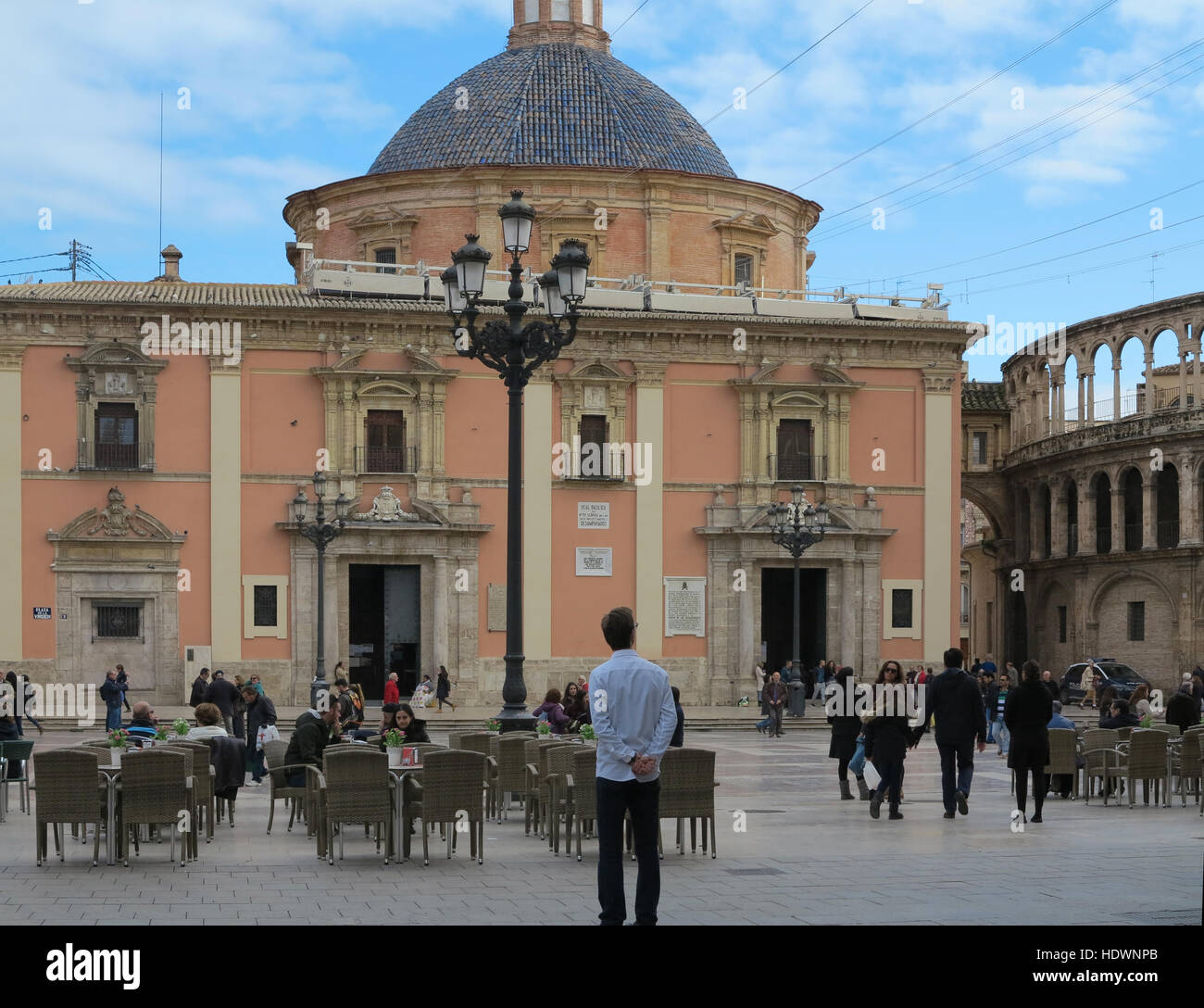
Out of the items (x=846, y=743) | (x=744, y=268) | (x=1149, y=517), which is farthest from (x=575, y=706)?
(x=1149, y=517)

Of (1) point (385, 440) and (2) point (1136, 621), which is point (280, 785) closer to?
(1) point (385, 440)

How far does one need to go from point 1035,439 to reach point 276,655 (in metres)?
28.8

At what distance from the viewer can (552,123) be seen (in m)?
43.0

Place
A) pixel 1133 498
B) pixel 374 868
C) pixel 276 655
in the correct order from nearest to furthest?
pixel 374 868 < pixel 276 655 < pixel 1133 498

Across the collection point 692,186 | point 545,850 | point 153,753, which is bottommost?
point 545,850

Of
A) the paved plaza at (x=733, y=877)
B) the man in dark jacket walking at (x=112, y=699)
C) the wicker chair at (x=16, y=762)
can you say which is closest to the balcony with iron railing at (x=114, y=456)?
the man in dark jacket walking at (x=112, y=699)

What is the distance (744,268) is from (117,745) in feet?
100

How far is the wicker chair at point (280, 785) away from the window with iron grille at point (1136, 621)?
3789 cm

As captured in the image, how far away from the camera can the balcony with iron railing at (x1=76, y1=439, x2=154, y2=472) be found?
35.6 meters

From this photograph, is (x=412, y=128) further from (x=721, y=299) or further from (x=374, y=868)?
(x=374, y=868)

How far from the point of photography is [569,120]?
141 ft

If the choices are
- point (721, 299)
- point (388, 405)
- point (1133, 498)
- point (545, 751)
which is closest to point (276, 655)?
point (388, 405)

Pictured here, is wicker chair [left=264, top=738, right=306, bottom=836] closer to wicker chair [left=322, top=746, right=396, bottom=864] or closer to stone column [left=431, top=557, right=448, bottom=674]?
wicker chair [left=322, top=746, right=396, bottom=864]

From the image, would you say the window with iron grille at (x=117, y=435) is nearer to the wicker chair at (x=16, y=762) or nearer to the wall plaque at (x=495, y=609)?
the wall plaque at (x=495, y=609)
